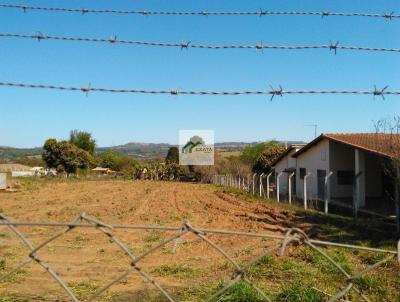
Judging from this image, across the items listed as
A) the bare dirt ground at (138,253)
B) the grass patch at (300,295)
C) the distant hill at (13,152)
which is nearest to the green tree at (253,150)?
the distant hill at (13,152)

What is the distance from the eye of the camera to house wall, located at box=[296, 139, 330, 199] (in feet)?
78.7

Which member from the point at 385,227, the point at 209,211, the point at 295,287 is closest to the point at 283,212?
the point at 209,211

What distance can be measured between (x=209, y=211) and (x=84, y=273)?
36.8ft

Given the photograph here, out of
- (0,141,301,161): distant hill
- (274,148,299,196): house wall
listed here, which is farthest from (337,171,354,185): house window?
(0,141,301,161): distant hill

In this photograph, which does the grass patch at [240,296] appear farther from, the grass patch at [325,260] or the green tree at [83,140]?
the green tree at [83,140]

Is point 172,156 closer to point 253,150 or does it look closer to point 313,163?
point 253,150

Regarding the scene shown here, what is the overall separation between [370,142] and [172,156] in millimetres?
43674

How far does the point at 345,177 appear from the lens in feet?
79.2

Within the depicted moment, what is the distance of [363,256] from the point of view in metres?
8.45

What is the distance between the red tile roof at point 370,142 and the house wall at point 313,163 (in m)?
0.32

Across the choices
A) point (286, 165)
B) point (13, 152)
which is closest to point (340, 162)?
point (286, 165)

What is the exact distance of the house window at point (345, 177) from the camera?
24.0 meters

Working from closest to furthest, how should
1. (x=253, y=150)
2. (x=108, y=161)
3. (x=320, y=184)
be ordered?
(x=320, y=184), (x=253, y=150), (x=108, y=161)

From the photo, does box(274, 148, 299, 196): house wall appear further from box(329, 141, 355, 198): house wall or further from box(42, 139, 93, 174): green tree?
box(42, 139, 93, 174): green tree
